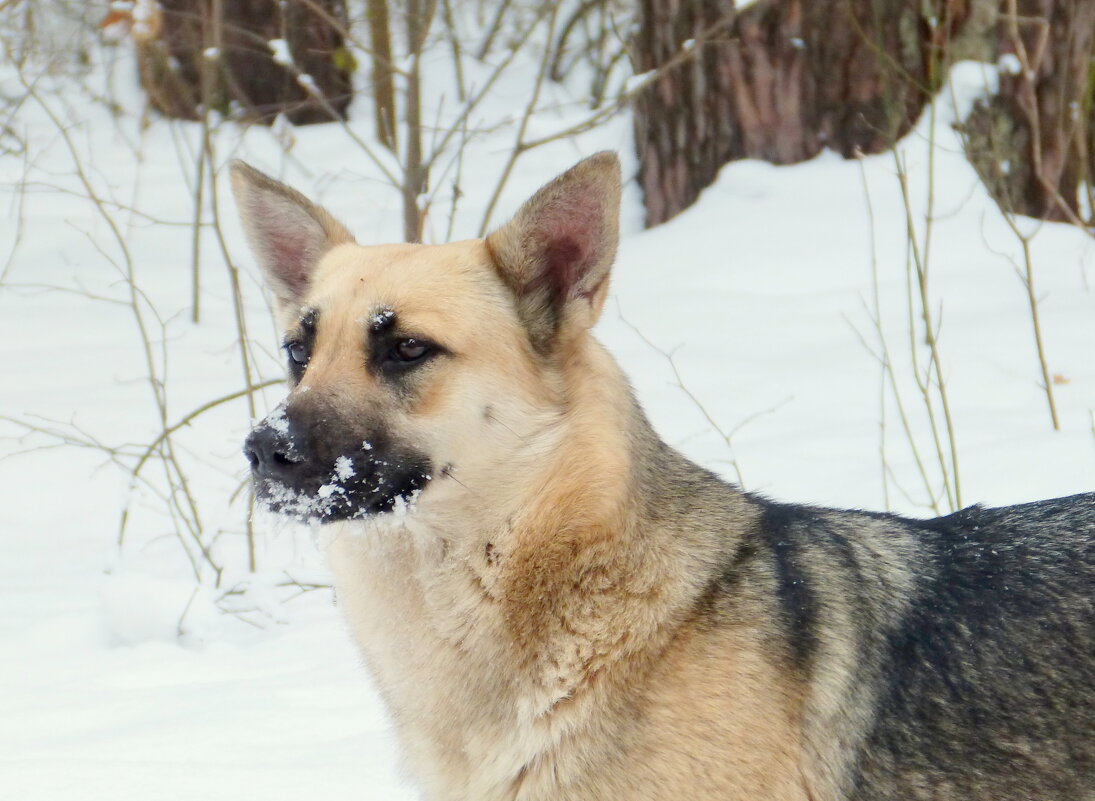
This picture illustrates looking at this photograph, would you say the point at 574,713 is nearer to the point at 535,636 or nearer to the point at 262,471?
the point at 535,636

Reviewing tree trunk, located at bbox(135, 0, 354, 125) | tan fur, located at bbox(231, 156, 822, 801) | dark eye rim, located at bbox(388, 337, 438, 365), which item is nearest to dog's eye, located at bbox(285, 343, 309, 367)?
tan fur, located at bbox(231, 156, 822, 801)

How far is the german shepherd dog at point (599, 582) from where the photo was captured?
8.20 feet

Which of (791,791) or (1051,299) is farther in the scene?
(1051,299)

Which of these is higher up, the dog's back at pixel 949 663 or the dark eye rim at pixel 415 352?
the dark eye rim at pixel 415 352

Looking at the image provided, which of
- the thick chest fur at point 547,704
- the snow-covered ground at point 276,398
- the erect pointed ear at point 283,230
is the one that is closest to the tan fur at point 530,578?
the thick chest fur at point 547,704

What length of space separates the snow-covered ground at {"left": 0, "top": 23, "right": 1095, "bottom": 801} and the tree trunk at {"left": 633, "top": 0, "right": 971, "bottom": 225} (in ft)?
0.63

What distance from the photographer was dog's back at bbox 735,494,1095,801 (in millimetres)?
2521

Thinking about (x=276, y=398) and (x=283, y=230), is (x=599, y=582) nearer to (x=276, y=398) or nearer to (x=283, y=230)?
(x=283, y=230)

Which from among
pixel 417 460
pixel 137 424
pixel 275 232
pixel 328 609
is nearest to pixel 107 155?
pixel 137 424

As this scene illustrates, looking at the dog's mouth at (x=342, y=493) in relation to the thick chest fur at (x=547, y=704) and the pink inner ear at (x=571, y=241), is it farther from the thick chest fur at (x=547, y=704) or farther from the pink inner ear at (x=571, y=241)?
the pink inner ear at (x=571, y=241)

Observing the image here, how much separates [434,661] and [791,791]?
2.54 feet

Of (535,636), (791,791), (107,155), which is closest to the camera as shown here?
(791,791)

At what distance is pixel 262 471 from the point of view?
101 inches

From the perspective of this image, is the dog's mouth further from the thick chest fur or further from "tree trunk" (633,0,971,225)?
"tree trunk" (633,0,971,225)
